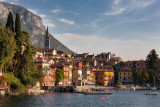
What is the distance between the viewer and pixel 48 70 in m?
94.9

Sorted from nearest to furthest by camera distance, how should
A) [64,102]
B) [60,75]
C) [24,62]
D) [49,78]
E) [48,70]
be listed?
[64,102] < [24,62] < [48,70] < [49,78] < [60,75]

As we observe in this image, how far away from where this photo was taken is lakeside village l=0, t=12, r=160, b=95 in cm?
6638

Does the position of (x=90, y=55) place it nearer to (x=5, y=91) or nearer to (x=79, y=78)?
(x=79, y=78)

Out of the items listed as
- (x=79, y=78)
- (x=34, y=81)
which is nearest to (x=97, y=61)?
(x=79, y=78)

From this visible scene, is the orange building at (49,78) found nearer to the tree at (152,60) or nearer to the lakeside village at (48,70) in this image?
the lakeside village at (48,70)

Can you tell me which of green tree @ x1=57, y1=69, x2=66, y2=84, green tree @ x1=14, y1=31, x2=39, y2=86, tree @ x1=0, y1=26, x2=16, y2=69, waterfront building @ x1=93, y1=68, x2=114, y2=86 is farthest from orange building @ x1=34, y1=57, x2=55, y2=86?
waterfront building @ x1=93, y1=68, x2=114, y2=86

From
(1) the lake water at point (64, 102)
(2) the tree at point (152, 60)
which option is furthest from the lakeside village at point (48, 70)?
(1) the lake water at point (64, 102)

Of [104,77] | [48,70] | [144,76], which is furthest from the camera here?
[104,77]

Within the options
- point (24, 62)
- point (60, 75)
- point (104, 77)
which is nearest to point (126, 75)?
point (104, 77)

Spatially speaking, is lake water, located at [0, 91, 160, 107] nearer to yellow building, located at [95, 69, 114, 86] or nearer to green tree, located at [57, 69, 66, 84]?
green tree, located at [57, 69, 66, 84]

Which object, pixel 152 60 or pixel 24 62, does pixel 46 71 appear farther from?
pixel 152 60

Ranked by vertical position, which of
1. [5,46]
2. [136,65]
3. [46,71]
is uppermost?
[136,65]

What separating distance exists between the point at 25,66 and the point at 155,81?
256 feet

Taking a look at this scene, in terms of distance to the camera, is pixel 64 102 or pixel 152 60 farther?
pixel 152 60
